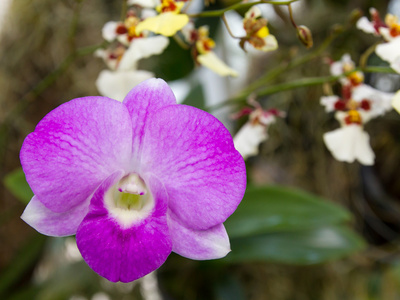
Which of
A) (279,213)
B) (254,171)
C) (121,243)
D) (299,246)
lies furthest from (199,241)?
(254,171)

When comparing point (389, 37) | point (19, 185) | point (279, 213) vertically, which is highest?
point (389, 37)

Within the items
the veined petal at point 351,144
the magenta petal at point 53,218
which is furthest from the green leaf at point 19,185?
the veined petal at point 351,144

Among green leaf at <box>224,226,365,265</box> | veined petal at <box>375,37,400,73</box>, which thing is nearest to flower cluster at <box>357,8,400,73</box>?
veined petal at <box>375,37,400,73</box>

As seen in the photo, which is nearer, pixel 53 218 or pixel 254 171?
pixel 53 218

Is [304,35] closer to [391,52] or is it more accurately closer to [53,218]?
[391,52]

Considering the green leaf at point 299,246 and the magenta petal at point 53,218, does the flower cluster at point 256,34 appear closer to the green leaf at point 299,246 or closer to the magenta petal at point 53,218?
the magenta petal at point 53,218

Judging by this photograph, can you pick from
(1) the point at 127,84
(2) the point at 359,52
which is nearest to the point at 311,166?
(2) the point at 359,52

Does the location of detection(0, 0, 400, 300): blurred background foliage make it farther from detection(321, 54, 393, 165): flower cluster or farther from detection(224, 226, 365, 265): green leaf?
detection(321, 54, 393, 165): flower cluster

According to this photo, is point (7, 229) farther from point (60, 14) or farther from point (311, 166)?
point (311, 166)
